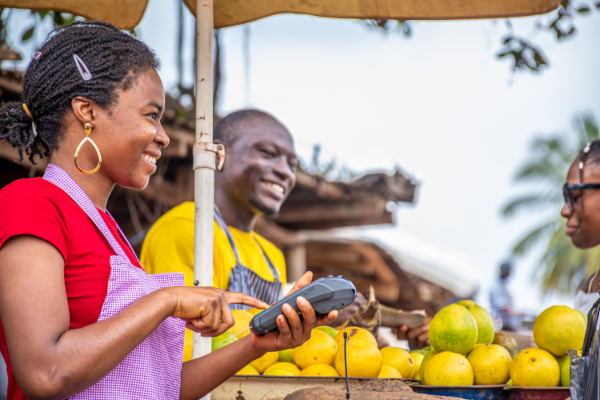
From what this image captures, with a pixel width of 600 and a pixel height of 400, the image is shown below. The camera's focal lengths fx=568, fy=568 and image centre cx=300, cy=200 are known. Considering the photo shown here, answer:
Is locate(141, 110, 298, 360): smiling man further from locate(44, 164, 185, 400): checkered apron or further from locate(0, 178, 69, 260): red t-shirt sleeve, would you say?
locate(0, 178, 69, 260): red t-shirt sleeve

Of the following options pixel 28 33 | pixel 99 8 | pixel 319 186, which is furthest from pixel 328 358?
pixel 319 186

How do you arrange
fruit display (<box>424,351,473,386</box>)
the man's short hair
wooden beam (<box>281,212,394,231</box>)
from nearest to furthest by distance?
fruit display (<box>424,351,473,386</box>), the man's short hair, wooden beam (<box>281,212,394,231</box>)

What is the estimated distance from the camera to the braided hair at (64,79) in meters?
1.57

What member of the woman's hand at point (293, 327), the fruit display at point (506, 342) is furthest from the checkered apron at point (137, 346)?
the fruit display at point (506, 342)

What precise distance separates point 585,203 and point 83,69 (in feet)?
9.38

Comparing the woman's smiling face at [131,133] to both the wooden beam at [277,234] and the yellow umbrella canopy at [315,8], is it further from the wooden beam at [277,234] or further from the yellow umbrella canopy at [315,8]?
the wooden beam at [277,234]

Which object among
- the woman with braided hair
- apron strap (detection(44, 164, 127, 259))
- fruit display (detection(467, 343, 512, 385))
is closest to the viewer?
the woman with braided hair

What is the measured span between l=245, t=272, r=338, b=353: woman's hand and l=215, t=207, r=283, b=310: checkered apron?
1.25 meters

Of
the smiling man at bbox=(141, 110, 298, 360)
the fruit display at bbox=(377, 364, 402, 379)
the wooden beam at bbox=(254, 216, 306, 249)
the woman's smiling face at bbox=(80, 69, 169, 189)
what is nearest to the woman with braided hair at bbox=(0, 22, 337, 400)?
the woman's smiling face at bbox=(80, 69, 169, 189)

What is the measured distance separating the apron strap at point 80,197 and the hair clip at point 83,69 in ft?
0.86

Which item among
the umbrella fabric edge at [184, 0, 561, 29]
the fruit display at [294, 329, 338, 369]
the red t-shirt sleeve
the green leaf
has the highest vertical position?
the green leaf

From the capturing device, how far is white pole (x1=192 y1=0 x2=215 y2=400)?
1929mm

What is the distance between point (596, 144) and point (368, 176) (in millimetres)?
3356

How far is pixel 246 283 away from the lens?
3.07 m
